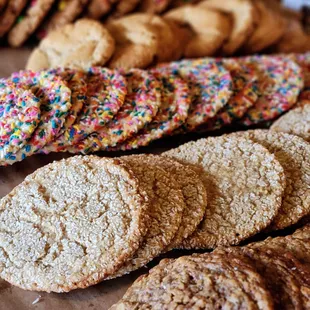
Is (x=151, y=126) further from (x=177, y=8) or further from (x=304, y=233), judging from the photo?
(x=177, y=8)

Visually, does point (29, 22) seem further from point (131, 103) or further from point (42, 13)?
point (131, 103)

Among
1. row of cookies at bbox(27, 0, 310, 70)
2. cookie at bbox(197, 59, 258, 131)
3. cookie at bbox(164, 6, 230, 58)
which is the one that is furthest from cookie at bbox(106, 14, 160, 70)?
cookie at bbox(197, 59, 258, 131)

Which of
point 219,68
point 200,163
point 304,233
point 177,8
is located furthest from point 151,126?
point 177,8

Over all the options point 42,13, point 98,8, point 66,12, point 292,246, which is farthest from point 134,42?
point 292,246

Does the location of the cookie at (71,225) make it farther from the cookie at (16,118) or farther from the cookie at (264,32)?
the cookie at (264,32)

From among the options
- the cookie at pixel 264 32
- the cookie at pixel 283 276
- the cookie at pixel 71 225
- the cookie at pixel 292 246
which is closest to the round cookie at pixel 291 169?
the cookie at pixel 292 246
